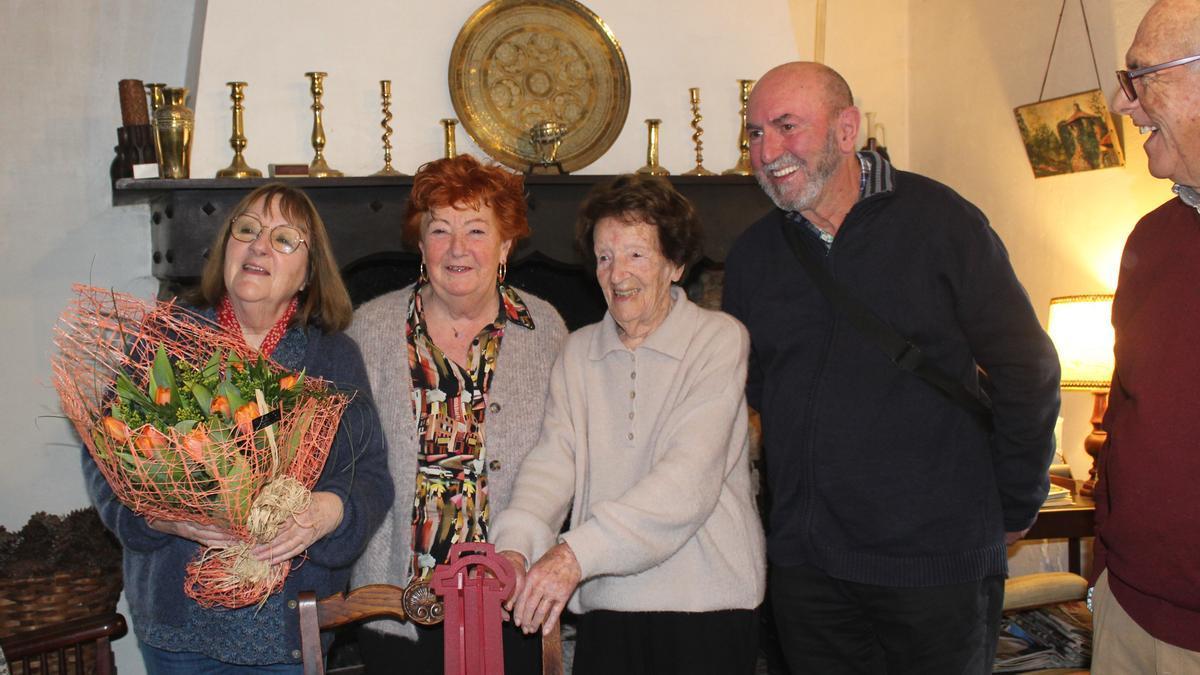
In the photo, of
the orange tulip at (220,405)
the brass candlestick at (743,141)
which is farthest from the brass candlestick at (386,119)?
the orange tulip at (220,405)

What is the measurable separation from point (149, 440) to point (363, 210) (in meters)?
1.90

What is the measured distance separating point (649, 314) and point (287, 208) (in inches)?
28.5

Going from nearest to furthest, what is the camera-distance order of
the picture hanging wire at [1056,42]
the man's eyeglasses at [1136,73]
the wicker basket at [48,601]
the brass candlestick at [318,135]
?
the man's eyeglasses at [1136,73] → the wicker basket at [48,601] → the brass candlestick at [318,135] → the picture hanging wire at [1056,42]

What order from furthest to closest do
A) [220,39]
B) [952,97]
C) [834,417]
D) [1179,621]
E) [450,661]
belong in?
[952,97], [220,39], [834,417], [1179,621], [450,661]

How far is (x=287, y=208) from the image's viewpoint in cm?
203

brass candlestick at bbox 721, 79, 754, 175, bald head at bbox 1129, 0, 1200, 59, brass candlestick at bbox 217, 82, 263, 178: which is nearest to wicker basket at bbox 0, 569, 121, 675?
brass candlestick at bbox 217, 82, 263, 178

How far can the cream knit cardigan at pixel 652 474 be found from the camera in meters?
1.85

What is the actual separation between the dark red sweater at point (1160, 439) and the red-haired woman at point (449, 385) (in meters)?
1.07

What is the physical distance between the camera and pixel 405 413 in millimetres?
2080

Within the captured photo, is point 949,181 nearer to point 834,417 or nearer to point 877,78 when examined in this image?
point 877,78

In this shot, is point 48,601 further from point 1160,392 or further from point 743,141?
point 1160,392

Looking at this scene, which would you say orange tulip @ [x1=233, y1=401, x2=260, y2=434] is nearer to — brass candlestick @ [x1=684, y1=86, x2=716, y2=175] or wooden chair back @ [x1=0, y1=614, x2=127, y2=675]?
wooden chair back @ [x1=0, y1=614, x2=127, y2=675]

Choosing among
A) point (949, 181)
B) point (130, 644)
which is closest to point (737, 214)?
point (949, 181)

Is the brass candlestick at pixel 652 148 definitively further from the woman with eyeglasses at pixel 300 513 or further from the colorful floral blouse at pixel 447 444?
the woman with eyeglasses at pixel 300 513
